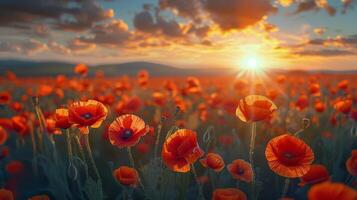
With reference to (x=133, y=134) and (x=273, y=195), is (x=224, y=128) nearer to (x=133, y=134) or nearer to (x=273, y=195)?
(x=273, y=195)

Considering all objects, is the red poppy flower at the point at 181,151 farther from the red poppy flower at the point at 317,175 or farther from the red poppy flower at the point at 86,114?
the red poppy flower at the point at 317,175

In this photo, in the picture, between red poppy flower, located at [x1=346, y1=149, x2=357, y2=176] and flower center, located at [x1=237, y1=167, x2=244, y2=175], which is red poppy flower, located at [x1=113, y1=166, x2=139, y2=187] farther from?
red poppy flower, located at [x1=346, y1=149, x2=357, y2=176]

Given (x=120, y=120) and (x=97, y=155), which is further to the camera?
(x=97, y=155)

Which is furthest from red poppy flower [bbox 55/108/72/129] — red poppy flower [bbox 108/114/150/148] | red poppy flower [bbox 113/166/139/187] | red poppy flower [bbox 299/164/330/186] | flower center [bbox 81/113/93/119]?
red poppy flower [bbox 299/164/330/186]

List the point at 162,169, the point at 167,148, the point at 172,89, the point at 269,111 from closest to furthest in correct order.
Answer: the point at 167,148 < the point at 269,111 < the point at 162,169 < the point at 172,89

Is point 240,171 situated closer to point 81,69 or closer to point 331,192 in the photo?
point 331,192

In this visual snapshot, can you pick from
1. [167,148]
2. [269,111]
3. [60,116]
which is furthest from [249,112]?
[60,116]

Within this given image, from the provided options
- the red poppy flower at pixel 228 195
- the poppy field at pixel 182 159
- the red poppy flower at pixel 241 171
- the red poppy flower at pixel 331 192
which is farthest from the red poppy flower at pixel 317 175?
the red poppy flower at pixel 331 192

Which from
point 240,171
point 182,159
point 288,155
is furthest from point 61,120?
point 288,155
